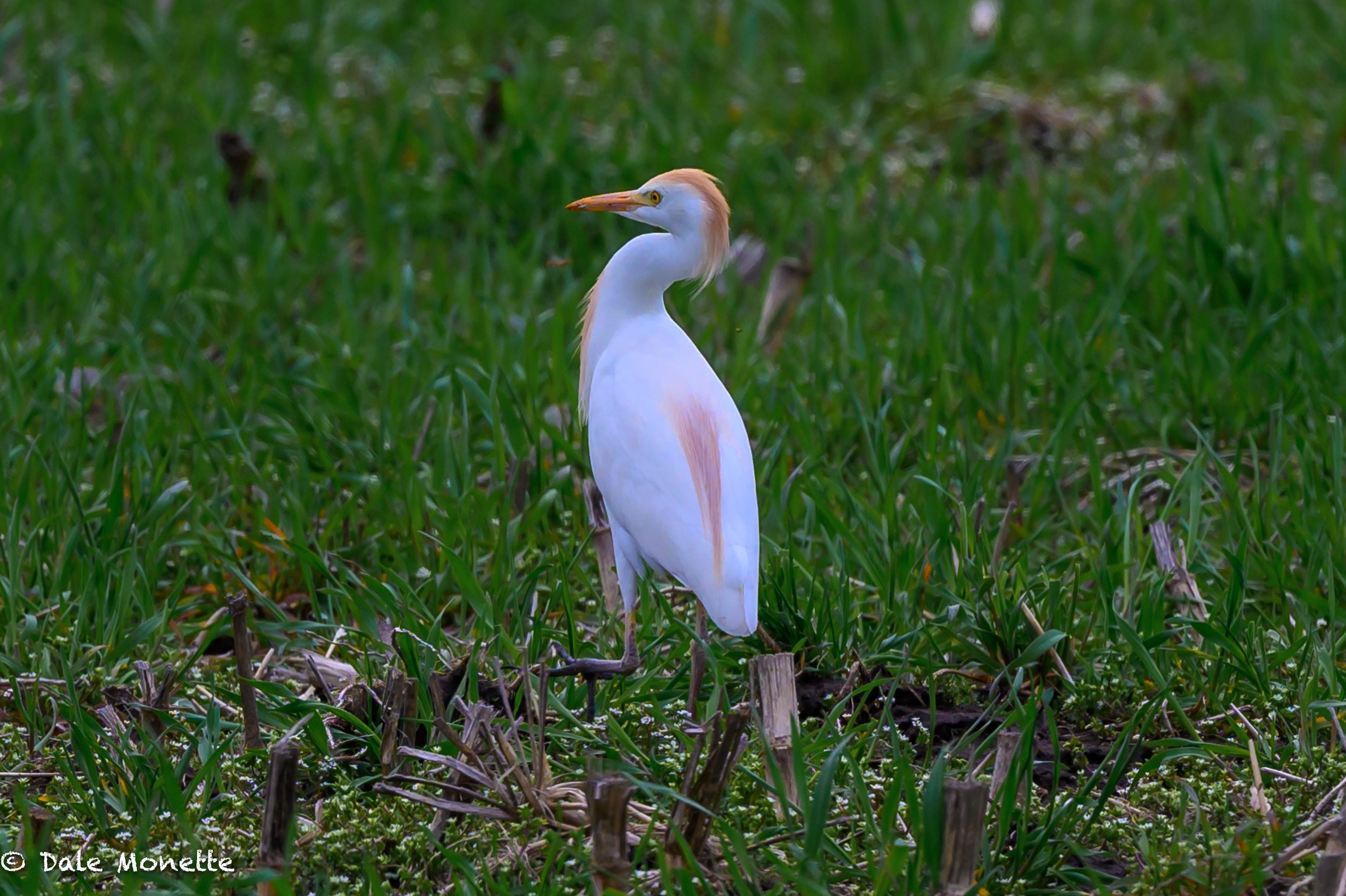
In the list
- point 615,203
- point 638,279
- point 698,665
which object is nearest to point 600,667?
→ point 698,665

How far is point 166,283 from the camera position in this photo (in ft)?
14.8

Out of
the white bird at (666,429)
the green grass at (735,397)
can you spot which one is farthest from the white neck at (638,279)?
the green grass at (735,397)

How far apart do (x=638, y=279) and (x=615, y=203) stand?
158 millimetres

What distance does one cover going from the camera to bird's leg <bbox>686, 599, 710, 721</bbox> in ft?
8.54

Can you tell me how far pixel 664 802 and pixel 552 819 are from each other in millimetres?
191

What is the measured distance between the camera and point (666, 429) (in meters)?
2.63

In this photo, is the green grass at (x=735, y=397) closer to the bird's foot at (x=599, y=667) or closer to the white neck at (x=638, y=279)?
the bird's foot at (x=599, y=667)

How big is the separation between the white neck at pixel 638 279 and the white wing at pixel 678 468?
0.05 metres

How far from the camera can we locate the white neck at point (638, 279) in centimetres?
278

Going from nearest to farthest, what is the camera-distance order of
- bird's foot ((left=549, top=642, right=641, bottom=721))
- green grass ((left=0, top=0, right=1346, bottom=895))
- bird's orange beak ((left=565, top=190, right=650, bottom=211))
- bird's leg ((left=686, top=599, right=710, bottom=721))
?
1. green grass ((left=0, top=0, right=1346, bottom=895))
2. bird's leg ((left=686, top=599, right=710, bottom=721))
3. bird's foot ((left=549, top=642, right=641, bottom=721))
4. bird's orange beak ((left=565, top=190, right=650, bottom=211))

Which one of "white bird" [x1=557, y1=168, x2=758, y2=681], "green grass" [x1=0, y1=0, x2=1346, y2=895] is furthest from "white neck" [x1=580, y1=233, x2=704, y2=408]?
"green grass" [x1=0, y1=0, x2=1346, y2=895]

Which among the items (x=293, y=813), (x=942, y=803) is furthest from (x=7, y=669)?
(x=942, y=803)

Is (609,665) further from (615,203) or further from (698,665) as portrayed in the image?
(615,203)

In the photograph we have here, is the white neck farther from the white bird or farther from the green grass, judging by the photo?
the green grass
